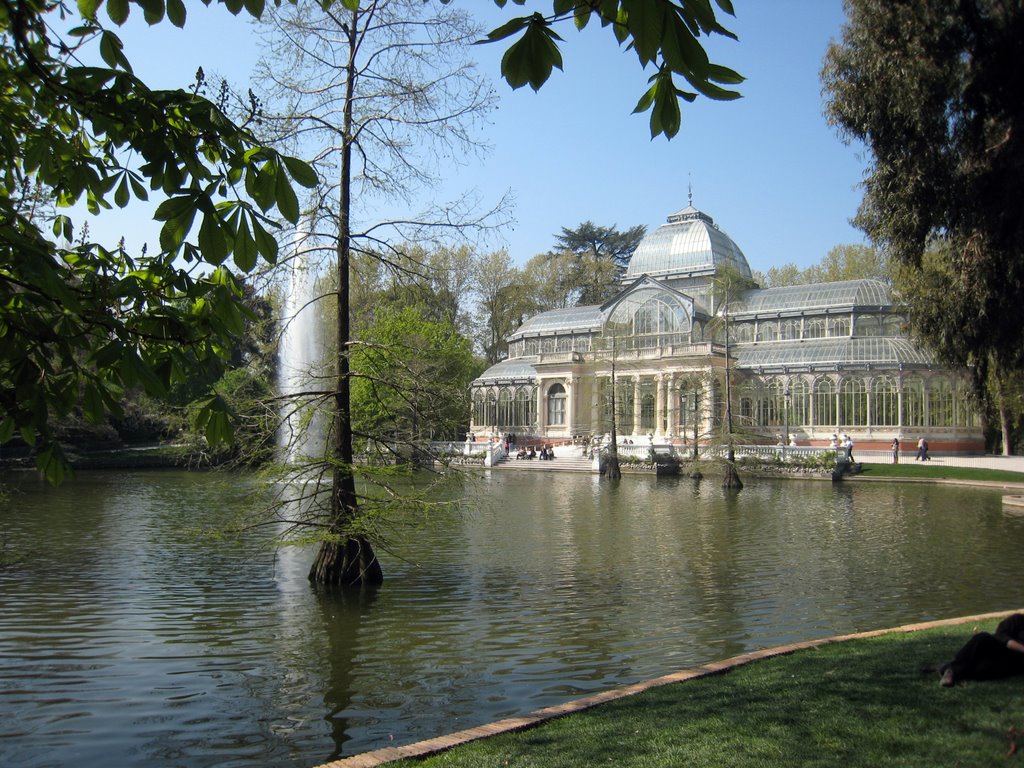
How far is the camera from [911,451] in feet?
131

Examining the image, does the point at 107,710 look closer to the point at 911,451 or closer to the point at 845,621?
the point at 845,621

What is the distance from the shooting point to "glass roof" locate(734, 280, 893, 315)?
4609 centimetres

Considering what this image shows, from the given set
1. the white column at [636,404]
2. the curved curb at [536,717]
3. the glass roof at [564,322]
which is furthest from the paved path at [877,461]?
the curved curb at [536,717]

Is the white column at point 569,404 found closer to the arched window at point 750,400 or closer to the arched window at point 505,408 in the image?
the arched window at point 505,408

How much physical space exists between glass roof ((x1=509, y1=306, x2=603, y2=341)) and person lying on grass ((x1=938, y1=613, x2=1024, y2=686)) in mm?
48673

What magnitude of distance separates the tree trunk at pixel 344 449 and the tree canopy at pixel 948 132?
10.5 meters

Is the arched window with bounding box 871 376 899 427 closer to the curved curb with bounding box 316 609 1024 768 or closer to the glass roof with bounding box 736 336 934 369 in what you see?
the glass roof with bounding box 736 336 934 369

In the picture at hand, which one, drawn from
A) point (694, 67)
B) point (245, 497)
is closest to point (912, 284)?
point (245, 497)

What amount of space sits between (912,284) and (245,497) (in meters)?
20.7

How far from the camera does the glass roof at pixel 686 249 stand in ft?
180

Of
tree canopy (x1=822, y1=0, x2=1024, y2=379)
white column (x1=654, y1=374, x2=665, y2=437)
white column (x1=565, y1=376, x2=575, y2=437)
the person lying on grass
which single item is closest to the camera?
the person lying on grass

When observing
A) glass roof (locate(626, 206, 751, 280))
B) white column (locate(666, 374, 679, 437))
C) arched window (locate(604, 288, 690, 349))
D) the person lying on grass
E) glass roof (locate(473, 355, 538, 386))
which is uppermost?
glass roof (locate(626, 206, 751, 280))

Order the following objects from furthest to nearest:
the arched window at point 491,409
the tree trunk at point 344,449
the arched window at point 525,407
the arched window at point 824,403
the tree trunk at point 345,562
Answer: the arched window at point 491,409 → the arched window at point 525,407 → the arched window at point 824,403 → the tree trunk at point 345,562 → the tree trunk at point 344,449

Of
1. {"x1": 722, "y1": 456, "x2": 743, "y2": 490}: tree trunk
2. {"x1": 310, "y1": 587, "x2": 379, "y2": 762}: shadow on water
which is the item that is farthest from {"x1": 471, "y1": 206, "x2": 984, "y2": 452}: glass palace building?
{"x1": 310, "y1": 587, "x2": 379, "y2": 762}: shadow on water
